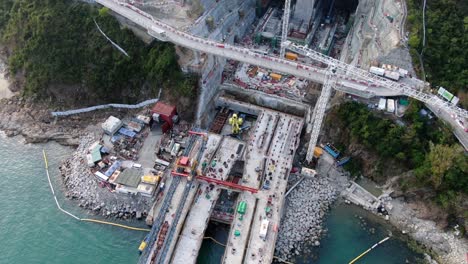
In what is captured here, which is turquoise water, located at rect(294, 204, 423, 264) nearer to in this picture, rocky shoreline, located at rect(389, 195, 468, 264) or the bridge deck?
rocky shoreline, located at rect(389, 195, 468, 264)

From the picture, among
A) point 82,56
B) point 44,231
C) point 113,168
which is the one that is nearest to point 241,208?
point 113,168

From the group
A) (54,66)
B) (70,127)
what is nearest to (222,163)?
(70,127)

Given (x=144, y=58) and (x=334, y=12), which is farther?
(x=334, y=12)

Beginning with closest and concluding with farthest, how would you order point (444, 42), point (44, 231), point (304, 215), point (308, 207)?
point (304, 215) < point (44, 231) < point (308, 207) < point (444, 42)

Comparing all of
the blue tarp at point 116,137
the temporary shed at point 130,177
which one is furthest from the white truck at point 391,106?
the blue tarp at point 116,137

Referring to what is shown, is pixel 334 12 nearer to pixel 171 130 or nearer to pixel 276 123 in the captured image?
pixel 276 123

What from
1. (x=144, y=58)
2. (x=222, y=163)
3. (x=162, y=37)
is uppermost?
(x=162, y=37)

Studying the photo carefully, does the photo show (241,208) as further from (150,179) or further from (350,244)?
(350,244)

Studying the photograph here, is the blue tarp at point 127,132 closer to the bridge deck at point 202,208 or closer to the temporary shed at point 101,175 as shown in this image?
the temporary shed at point 101,175
